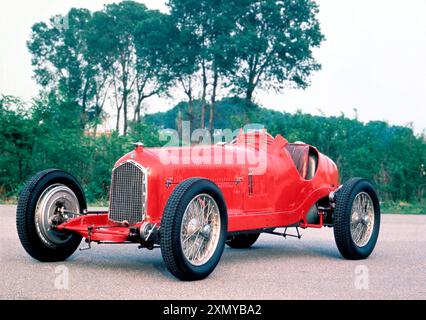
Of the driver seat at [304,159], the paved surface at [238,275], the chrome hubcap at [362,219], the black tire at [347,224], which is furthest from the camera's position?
the driver seat at [304,159]

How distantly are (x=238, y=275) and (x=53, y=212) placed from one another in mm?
2477

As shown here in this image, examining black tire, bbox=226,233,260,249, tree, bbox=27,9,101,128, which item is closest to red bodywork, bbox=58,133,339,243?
black tire, bbox=226,233,260,249

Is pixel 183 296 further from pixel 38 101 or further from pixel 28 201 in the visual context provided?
pixel 38 101

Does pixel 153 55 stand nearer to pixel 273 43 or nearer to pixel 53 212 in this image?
pixel 273 43

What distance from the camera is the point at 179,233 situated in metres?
7.08

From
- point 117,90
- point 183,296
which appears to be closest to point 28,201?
point 183,296

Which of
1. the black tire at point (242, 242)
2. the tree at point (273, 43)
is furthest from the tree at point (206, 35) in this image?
the black tire at point (242, 242)

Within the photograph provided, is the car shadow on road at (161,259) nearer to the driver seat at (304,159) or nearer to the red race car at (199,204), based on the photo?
the red race car at (199,204)

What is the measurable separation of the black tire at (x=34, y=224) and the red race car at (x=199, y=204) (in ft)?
0.04

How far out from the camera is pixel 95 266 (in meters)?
8.28

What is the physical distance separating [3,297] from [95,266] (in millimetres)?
2065

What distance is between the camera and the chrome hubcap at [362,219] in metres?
9.66
